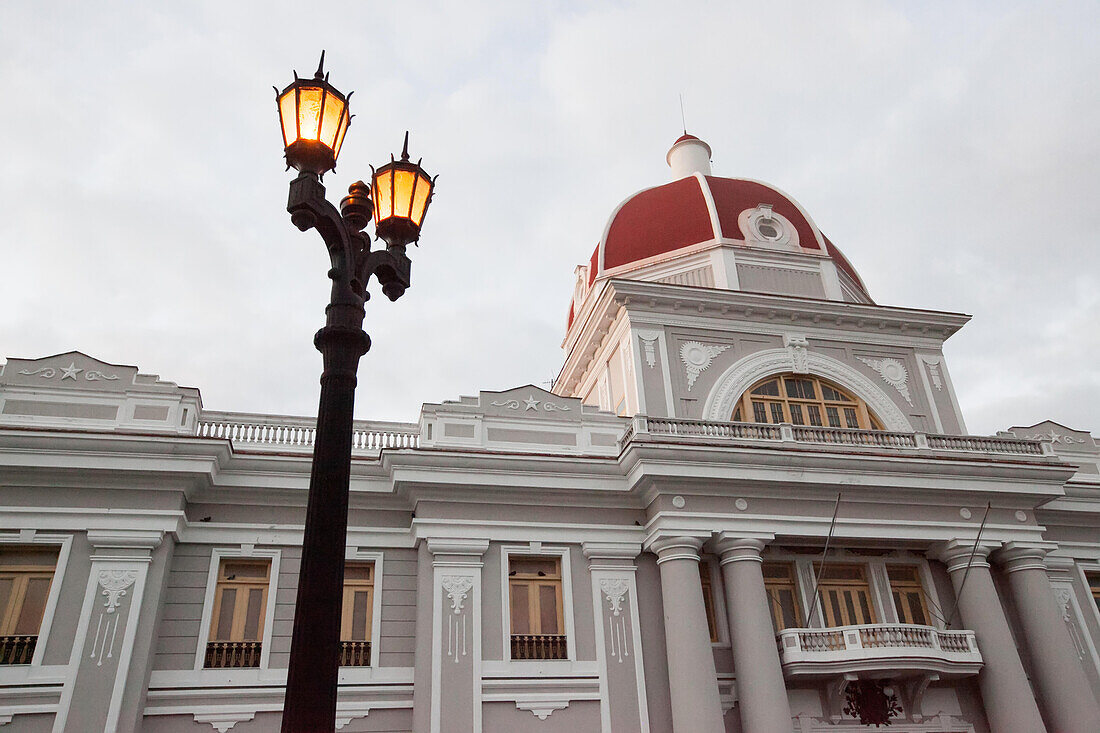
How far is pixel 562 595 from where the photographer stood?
1686cm

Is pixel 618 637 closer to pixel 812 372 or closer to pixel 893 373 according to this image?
pixel 812 372

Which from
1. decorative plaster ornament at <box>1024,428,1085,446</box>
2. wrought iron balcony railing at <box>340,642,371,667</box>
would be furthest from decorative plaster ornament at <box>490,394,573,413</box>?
decorative plaster ornament at <box>1024,428,1085,446</box>

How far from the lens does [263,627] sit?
15.8m

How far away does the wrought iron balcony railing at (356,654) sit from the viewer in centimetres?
1569

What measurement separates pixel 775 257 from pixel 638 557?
10166mm

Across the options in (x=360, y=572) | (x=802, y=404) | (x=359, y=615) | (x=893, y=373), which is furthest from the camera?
(x=893, y=373)

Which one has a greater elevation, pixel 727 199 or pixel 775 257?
pixel 727 199

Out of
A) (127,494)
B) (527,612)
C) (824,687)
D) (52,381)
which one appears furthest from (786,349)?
(52,381)

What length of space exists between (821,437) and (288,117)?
51.6 ft

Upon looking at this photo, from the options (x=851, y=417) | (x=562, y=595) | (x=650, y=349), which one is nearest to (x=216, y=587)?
(x=562, y=595)

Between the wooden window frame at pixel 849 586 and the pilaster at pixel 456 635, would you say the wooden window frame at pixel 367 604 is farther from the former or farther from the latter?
the wooden window frame at pixel 849 586

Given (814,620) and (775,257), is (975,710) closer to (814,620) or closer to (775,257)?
(814,620)

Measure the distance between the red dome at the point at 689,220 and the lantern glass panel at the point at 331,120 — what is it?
18.4 m

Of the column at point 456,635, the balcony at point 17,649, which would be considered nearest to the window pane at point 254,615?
the column at point 456,635
